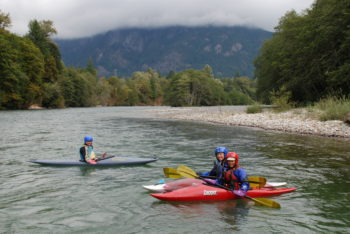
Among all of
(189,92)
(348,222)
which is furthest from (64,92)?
(348,222)

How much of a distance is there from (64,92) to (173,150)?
68251 mm

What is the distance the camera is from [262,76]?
5203 centimetres

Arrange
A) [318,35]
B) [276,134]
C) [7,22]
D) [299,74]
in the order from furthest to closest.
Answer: [7,22], [299,74], [318,35], [276,134]

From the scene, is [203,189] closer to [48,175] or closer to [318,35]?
[48,175]

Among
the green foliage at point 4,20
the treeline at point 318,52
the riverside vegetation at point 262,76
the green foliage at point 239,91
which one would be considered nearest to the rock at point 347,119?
the riverside vegetation at point 262,76

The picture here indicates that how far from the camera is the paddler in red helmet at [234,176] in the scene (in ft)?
27.2

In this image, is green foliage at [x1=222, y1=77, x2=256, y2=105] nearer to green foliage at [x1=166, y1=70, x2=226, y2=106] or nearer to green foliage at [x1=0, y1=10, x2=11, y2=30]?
green foliage at [x1=166, y1=70, x2=226, y2=106]

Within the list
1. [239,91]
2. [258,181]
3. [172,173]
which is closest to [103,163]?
[172,173]

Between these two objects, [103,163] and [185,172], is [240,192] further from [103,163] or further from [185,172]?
[103,163]

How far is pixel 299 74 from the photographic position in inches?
1475

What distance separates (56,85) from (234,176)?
68013mm

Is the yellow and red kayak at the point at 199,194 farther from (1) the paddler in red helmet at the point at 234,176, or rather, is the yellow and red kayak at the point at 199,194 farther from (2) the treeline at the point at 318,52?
(2) the treeline at the point at 318,52

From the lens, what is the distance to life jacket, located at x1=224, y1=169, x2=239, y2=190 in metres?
8.41

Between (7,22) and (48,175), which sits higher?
(7,22)
